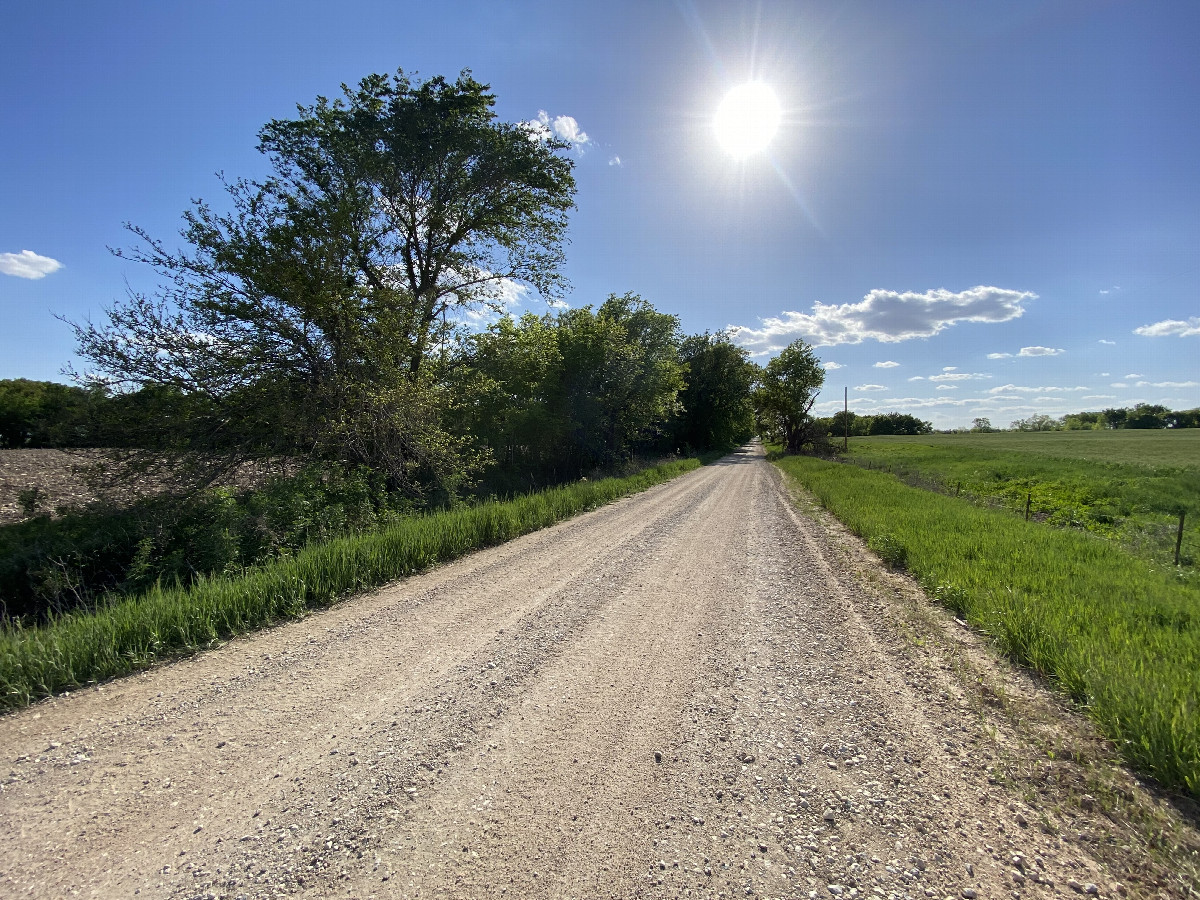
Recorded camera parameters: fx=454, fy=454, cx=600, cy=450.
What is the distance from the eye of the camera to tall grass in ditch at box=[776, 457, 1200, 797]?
2.61 m

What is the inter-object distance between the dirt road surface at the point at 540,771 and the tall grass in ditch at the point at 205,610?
1.08ft

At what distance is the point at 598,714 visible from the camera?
3199 mm

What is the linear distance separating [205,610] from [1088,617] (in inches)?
328

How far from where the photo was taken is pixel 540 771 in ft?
8.66

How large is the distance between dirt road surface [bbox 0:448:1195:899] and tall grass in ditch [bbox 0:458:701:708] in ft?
1.08

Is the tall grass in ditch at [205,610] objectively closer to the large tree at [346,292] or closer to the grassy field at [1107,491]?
the large tree at [346,292]

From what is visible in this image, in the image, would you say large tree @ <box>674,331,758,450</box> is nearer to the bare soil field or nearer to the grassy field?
the grassy field

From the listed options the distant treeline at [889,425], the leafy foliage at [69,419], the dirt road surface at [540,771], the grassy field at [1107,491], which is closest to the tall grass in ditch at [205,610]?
the dirt road surface at [540,771]

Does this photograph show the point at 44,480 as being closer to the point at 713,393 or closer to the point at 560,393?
the point at 560,393

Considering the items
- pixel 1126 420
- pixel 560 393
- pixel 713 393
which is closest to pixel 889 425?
pixel 1126 420

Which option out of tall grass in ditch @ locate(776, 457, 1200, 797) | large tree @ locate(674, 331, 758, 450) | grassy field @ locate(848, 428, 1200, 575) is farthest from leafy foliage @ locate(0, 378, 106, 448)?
large tree @ locate(674, 331, 758, 450)

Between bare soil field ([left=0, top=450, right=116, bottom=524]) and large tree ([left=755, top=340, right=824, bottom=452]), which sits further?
large tree ([left=755, top=340, right=824, bottom=452])

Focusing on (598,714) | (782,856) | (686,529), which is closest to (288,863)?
(598,714)

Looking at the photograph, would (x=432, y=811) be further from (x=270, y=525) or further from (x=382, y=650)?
(x=270, y=525)
